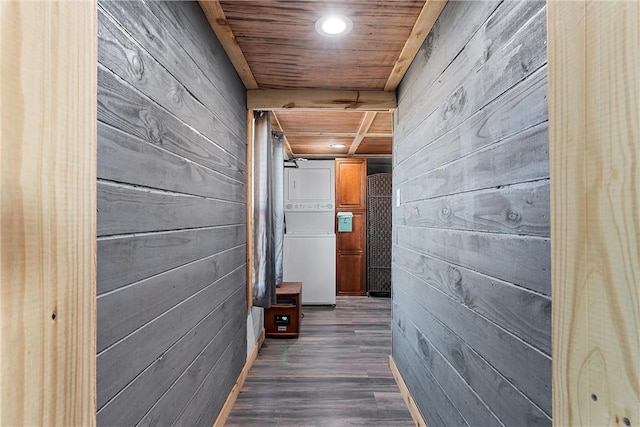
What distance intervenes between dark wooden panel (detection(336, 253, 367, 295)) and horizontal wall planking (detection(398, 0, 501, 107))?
10.4ft

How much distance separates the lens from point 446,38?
4.66 feet

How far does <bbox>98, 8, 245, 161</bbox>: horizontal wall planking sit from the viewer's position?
806 mm

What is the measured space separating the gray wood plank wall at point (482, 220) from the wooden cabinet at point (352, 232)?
290 cm

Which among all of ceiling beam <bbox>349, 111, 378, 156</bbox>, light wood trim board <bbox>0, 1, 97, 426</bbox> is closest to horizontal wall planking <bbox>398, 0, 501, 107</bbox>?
ceiling beam <bbox>349, 111, 378, 156</bbox>

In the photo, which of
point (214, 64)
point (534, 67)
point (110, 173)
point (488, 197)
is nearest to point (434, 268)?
point (488, 197)

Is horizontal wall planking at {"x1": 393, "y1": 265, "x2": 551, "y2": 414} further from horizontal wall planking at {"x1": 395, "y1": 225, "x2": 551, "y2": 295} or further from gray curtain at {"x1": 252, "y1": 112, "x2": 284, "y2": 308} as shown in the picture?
gray curtain at {"x1": 252, "y1": 112, "x2": 284, "y2": 308}

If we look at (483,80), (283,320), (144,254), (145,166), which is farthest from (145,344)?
(283,320)

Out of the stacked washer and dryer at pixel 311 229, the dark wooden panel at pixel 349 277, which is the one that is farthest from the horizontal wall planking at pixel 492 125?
the dark wooden panel at pixel 349 277

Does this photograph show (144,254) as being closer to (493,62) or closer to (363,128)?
(493,62)

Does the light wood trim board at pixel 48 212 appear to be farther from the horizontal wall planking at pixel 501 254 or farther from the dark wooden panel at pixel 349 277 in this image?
the dark wooden panel at pixel 349 277

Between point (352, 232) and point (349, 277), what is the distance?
0.71 metres

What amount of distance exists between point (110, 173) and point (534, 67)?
46.3 inches

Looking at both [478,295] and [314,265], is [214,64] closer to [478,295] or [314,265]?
[478,295]

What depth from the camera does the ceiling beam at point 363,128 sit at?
290 centimetres
